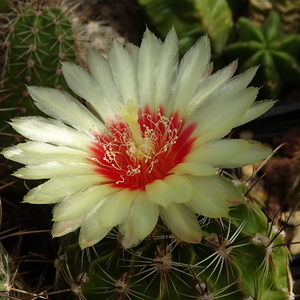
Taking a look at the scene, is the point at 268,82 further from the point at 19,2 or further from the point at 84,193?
the point at 84,193

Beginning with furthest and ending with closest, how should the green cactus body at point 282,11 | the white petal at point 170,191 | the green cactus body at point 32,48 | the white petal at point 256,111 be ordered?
the green cactus body at point 282,11
the green cactus body at point 32,48
the white petal at point 256,111
the white petal at point 170,191

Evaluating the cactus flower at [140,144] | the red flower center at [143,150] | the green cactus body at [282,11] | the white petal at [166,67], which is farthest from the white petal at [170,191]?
the green cactus body at [282,11]

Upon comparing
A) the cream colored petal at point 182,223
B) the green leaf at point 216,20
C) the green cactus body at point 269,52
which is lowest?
the green cactus body at point 269,52

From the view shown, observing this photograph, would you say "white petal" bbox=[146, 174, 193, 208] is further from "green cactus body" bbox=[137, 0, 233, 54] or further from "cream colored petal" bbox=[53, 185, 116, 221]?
"green cactus body" bbox=[137, 0, 233, 54]

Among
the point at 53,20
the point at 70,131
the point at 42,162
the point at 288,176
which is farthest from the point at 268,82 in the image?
the point at 42,162

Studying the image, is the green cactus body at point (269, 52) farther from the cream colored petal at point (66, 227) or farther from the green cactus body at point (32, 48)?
the cream colored petal at point (66, 227)

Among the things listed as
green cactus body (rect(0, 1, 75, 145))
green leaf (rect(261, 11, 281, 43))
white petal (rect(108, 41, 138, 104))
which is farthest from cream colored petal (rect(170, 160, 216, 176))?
green leaf (rect(261, 11, 281, 43))
